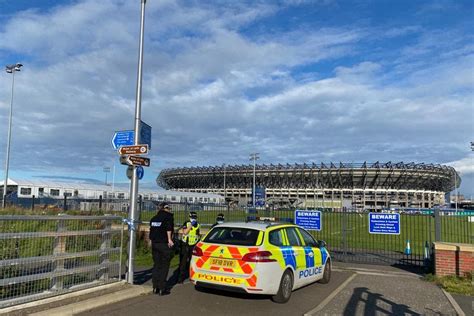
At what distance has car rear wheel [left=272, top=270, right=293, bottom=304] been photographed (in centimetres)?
804

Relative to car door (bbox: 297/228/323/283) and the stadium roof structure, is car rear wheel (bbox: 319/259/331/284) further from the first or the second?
the stadium roof structure

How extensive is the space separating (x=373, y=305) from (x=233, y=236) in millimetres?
3016

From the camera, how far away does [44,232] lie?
23.1 ft

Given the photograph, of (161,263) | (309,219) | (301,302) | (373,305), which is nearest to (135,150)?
(161,263)

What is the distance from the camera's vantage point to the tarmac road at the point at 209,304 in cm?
732

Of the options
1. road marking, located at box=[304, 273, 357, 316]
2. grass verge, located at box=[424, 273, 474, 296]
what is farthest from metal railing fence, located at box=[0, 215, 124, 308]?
grass verge, located at box=[424, 273, 474, 296]

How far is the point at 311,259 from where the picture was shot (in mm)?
9516

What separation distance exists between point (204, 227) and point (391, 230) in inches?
257

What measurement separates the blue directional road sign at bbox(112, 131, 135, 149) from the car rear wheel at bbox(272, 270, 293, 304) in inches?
176

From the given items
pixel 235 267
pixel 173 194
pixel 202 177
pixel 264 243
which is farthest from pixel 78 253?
pixel 202 177

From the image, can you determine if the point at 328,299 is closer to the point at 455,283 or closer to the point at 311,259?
the point at 311,259

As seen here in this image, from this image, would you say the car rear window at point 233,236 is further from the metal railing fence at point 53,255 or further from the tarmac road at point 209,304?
the metal railing fence at point 53,255

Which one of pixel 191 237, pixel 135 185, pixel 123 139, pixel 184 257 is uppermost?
pixel 123 139

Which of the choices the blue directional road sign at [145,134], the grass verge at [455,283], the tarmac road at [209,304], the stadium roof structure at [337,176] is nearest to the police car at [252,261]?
the tarmac road at [209,304]
